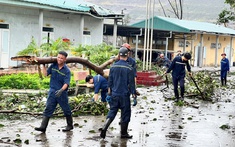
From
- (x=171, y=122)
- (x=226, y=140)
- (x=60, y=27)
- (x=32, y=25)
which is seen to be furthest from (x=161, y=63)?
(x=226, y=140)

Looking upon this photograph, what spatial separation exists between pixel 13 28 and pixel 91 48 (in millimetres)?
4815

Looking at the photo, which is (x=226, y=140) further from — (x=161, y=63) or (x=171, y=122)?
(x=161, y=63)

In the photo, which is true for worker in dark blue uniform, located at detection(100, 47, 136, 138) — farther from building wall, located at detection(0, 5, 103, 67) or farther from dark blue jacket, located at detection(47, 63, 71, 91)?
building wall, located at detection(0, 5, 103, 67)

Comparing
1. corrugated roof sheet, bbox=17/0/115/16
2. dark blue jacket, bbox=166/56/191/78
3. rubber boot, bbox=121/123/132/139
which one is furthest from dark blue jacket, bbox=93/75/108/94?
corrugated roof sheet, bbox=17/0/115/16

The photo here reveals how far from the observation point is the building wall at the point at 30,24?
2650cm

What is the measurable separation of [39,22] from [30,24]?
1873 mm

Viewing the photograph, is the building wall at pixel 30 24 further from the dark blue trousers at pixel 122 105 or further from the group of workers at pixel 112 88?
the dark blue trousers at pixel 122 105

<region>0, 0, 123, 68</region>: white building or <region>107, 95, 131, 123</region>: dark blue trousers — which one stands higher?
<region>0, 0, 123, 68</region>: white building

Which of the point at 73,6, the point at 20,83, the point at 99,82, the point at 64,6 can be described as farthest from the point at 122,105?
the point at 73,6

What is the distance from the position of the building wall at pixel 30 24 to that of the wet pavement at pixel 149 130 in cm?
1300

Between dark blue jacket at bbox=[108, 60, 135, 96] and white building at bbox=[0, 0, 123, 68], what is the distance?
1514cm

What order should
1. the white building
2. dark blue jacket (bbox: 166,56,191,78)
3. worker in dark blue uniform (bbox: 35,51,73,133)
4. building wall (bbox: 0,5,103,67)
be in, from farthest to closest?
building wall (bbox: 0,5,103,67) < the white building < dark blue jacket (bbox: 166,56,191,78) < worker in dark blue uniform (bbox: 35,51,73,133)

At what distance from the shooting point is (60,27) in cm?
3044

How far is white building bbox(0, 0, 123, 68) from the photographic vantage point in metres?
26.0
